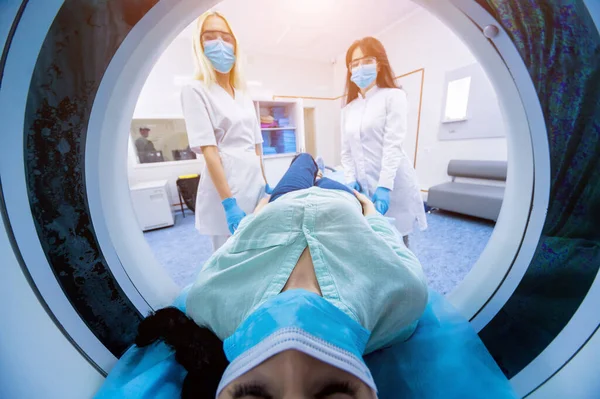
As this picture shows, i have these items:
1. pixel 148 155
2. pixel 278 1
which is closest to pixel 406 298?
pixel 278 1

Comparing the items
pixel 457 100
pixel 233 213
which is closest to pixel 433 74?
pixel 457 100

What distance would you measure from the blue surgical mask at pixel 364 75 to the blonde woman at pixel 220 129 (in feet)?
1.96

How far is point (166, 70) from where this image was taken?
309cm

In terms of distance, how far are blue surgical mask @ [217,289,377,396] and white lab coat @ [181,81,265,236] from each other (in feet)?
2.34

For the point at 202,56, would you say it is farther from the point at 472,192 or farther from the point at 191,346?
the point at 472,192

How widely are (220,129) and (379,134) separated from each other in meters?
0.81

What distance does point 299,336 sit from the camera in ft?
1.24

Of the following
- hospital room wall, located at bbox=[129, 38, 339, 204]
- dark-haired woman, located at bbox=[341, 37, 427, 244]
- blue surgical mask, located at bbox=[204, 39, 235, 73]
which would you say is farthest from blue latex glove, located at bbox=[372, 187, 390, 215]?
hospital room wall, located at bbox=[129, 38, 339, 204]

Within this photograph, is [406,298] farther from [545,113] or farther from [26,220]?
[26,220]

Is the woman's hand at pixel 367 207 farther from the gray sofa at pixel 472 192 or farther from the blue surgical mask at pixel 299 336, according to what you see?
the gray sofa at pixel 472 192

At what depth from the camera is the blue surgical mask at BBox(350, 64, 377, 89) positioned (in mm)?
1163

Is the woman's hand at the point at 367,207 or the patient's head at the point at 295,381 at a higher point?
the woman's hand at the point at 367,207

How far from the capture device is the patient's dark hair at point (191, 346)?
1.72 feet

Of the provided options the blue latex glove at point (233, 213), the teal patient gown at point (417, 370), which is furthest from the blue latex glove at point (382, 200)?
the blue latex glove at point (233, 213)
